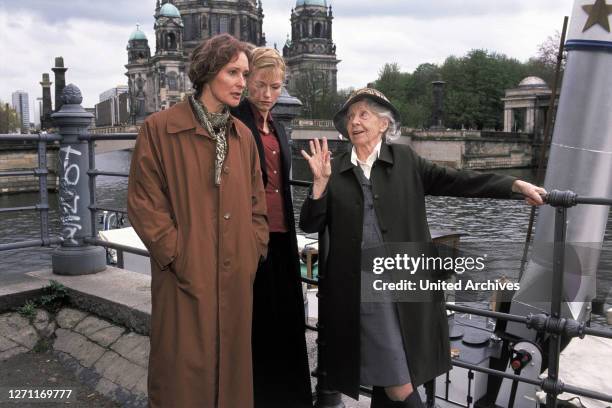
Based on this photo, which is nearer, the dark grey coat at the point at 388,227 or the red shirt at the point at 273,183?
the dark grey coat at the point at 388,227

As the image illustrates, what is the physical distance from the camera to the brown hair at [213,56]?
2492 mm

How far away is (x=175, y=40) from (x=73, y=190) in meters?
85.8

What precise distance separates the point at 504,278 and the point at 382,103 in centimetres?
101

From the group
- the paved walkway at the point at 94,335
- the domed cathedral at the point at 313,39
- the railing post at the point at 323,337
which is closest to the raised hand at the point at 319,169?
the railing post at the point at 323,337

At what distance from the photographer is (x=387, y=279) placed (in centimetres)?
259

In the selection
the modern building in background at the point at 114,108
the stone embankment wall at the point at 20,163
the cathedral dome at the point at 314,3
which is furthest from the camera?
the modern building in background at the point at 114,108

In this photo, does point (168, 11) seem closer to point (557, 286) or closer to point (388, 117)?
point (388, 117)

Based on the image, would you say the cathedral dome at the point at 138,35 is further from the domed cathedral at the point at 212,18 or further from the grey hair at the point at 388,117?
the grey hair at the point at 388,117

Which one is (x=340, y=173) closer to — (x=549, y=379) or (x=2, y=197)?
(x=549, y=379)

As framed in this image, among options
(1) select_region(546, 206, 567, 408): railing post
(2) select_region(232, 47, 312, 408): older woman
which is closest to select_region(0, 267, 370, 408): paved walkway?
(2) select_region(232, 47, 312, 408): older woman

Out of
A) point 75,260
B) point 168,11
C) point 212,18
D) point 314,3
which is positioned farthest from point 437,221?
point 314,3

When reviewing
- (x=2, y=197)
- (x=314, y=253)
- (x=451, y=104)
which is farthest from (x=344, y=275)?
(x=451, y=104)

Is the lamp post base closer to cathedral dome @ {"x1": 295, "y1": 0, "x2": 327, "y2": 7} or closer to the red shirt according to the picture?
the red shirt

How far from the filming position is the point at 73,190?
4500 millimetres
